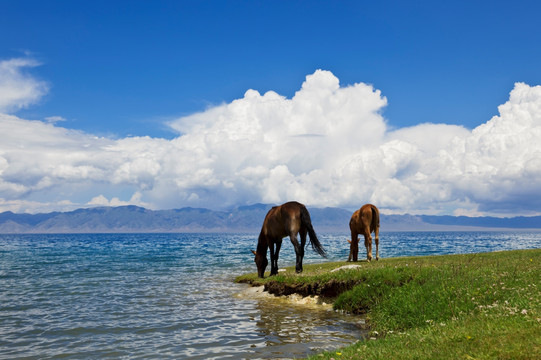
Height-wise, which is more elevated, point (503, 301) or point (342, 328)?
point (503, 301)

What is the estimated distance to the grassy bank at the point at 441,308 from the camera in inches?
307

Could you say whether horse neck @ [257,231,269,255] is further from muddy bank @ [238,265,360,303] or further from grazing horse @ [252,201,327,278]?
muddy bank @ [238,265,360,303]

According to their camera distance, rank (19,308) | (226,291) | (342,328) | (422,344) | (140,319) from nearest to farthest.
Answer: (422,344)
(342,328)
(140,319)
(19,308)
(226,291)

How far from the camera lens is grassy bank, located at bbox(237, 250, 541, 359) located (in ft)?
25.6

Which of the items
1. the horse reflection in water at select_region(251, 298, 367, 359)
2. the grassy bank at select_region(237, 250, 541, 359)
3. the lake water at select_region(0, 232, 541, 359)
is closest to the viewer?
the grassy bank at select_region(237, 250, 541, 359)

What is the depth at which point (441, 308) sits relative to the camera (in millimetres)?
11383

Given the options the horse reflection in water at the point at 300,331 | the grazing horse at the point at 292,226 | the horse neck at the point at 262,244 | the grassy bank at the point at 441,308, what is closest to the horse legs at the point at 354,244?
the grazing horse at the point at 292,226

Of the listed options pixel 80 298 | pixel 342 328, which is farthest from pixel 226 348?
pixel 80 298

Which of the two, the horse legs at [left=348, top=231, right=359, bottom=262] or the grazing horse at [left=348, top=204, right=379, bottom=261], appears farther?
the horse legs at [left=348, top=231, right=359, bottom=262]

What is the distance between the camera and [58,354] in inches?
459

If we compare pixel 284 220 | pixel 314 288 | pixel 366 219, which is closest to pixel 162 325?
pixel 314 288

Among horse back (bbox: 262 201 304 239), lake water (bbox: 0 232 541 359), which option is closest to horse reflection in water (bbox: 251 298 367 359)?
lake water (bbox: 0 232 541 359)

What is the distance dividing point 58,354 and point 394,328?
9.69 m

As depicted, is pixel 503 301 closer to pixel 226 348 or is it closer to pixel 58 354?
pixel 226 348
